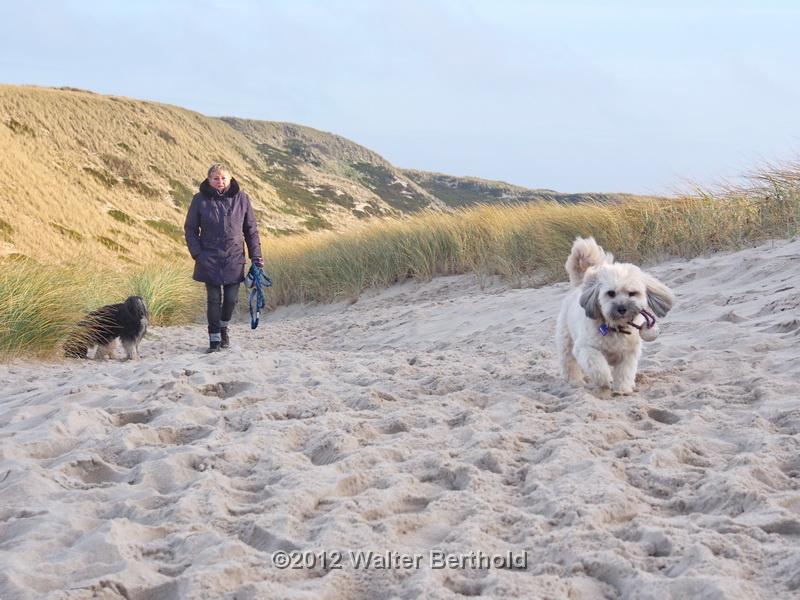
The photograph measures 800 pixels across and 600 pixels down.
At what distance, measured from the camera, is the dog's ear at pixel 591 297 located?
5.11 m

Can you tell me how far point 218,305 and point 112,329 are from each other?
1.36 metres

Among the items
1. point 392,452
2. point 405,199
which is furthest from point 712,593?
point 405,199

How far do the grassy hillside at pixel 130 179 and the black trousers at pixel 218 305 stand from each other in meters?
13.3

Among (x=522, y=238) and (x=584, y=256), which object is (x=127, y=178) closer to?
(x=522, y=238)

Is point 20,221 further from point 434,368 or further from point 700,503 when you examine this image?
point 700,503

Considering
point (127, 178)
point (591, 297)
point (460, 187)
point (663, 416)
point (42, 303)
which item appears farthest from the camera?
point (460, 187)

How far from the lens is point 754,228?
10.4m

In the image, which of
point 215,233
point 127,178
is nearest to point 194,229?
point 215,233

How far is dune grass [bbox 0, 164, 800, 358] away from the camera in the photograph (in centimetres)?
919

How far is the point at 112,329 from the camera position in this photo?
926 cm

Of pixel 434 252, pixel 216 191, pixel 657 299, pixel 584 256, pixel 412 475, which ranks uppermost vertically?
pixel 216 191

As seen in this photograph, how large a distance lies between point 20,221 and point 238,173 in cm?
2647

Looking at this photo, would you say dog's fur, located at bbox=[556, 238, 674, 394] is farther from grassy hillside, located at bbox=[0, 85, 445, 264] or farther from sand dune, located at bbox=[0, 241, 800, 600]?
grassy hillside, located at bbox=[0, 85, 445, 264]

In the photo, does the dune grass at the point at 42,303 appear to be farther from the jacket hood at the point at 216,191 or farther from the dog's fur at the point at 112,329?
the jacket hood at the point at 216,191
